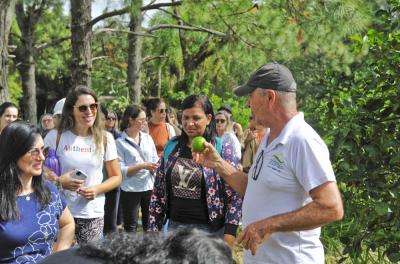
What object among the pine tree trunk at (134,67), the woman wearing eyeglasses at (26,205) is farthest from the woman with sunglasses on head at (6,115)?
the pine tree trunk at (134,67)

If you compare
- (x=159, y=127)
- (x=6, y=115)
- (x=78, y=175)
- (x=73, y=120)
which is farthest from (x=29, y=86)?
(x=78, y=175)

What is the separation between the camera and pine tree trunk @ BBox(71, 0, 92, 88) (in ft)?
25.2

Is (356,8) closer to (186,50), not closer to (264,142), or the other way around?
(264,142)

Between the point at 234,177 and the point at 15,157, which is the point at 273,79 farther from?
the point at 15,157

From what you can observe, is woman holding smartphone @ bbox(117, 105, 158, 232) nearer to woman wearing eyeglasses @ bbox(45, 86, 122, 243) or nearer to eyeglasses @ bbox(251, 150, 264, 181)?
woman wearing eyeglasses @ bbox(45, 86, 122, 243)

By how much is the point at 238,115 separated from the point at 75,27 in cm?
910

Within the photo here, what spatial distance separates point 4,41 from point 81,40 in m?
0.90

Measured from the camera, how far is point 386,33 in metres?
4.17

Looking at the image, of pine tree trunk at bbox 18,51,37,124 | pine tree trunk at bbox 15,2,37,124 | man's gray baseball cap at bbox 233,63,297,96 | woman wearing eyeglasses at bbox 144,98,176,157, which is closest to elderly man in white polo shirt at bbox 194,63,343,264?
man's gray baseball cap at bbox 233,63,297,96

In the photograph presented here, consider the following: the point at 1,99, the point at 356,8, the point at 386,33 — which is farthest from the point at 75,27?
the point at 386,33

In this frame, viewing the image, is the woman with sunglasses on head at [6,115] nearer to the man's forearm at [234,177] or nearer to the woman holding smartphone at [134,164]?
the woman holding smartphone at [134,164]

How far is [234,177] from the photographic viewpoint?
3.29 meters

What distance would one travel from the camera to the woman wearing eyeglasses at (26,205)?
3.00 metres

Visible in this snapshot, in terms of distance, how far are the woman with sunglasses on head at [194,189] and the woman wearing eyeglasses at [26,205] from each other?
0.81 meters
